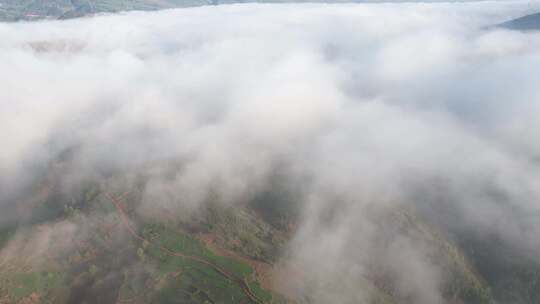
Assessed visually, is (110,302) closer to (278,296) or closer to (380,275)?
(278,296)

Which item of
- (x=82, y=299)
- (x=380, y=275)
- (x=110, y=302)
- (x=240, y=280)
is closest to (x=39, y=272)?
(x=82, y=299)

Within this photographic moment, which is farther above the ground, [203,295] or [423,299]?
[203,295]

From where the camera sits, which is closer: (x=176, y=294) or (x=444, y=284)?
(x=176, y=294)

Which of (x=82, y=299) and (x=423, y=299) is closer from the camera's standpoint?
(x=82, y=299)

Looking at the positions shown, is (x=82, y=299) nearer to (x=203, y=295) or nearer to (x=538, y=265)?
(x=203, y=295)

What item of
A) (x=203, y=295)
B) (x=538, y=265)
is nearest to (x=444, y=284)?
(x=538, y=265)

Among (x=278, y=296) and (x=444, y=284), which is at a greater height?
(x=278, y=296)

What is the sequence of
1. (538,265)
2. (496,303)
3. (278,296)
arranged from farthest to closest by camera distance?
(538,265) < (496,303) < (278,296)

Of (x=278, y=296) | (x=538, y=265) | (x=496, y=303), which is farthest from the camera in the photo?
(x=538, y=265)

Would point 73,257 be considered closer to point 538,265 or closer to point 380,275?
point 380,275
